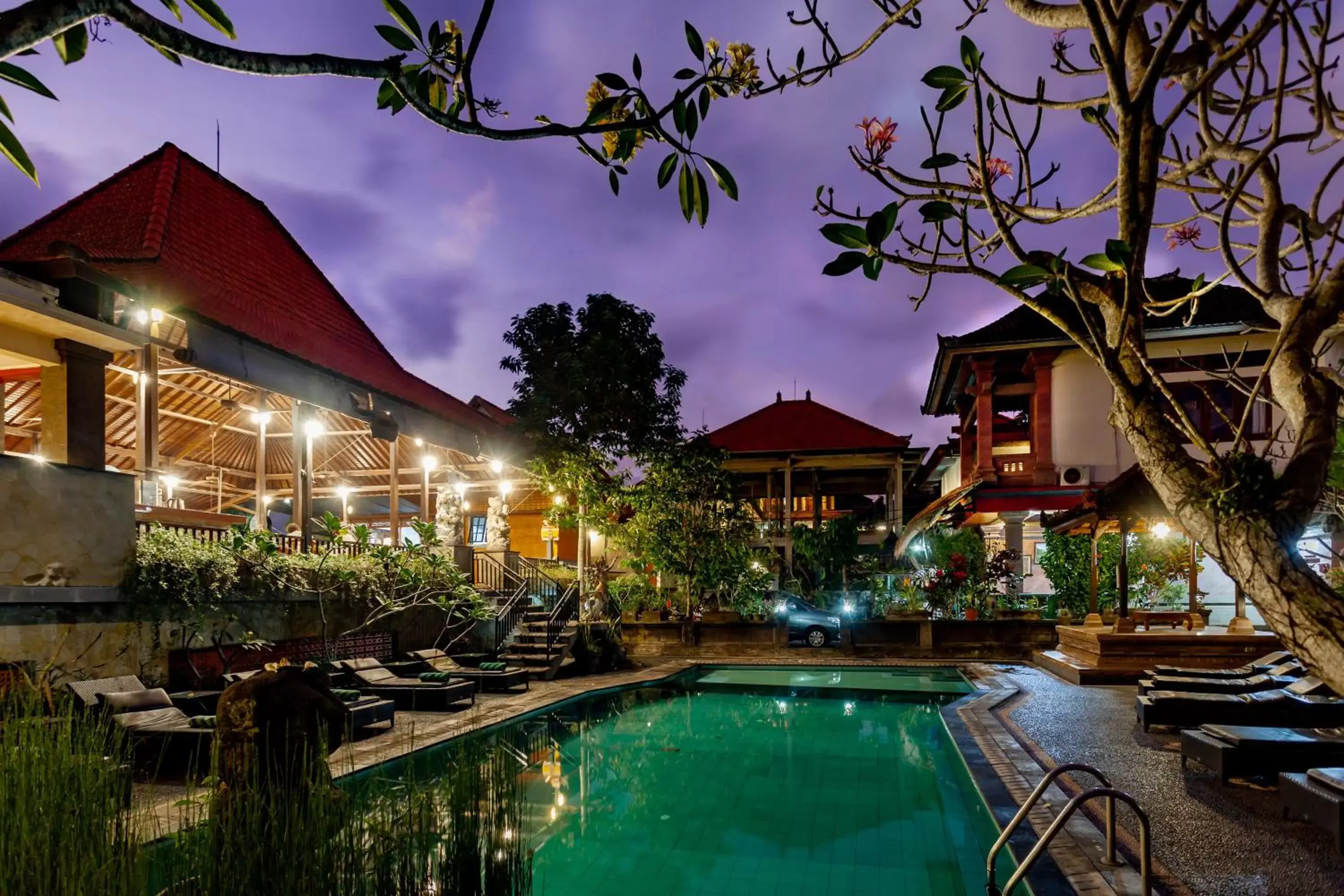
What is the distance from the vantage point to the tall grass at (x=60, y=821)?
2.64 m

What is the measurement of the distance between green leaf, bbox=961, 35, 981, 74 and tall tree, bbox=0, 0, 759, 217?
2.08ft

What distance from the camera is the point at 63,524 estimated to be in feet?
28.3

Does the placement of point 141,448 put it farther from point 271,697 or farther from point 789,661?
point 789,661

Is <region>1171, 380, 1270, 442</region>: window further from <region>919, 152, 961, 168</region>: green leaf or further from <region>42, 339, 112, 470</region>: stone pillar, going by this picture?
<region>42, 339, 112, 470</region>: stone pillar

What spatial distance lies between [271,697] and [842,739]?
285 inches

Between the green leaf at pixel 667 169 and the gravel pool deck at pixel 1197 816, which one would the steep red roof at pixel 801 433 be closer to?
the gravel pool deck at pixel 1197 816

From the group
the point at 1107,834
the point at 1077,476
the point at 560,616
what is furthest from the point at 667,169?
the point at 1077,476

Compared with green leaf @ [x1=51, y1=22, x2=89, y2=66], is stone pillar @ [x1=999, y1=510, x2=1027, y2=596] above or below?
below

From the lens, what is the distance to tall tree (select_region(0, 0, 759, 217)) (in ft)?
4.97

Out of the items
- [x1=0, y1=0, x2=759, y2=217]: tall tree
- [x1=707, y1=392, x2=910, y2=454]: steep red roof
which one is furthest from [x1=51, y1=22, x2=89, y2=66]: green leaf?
[x1=707, y1=392, x2=910, y2=454]: steep red roof

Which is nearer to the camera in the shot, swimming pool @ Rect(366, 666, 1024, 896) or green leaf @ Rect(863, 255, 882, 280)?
green leaf @ Rect(863, 255, 882, 280)

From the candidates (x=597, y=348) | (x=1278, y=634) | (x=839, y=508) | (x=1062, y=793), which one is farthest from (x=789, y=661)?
(x=839, y=508)

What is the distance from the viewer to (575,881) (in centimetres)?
549

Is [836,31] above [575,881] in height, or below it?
above
